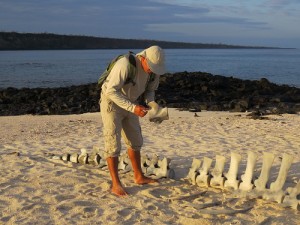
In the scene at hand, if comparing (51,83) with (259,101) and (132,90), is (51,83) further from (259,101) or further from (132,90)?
(132,90)

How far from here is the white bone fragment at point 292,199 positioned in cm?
511

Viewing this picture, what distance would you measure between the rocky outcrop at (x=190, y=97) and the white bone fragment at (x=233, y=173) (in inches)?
364

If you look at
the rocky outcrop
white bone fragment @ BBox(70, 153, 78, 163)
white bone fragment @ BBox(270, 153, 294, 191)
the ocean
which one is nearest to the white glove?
white bone fragment @ BBox(270, 153, 294, 191)

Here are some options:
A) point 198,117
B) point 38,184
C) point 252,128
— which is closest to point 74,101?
point 198,117

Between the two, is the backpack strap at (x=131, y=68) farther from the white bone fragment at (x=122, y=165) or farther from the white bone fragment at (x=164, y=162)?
the white bone fragment at (x=122, y=165)

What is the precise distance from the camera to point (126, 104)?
5348 mm

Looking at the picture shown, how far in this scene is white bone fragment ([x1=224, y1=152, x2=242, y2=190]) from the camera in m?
5.58

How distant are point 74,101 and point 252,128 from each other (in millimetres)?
9972

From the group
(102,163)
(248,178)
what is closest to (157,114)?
(248,178)

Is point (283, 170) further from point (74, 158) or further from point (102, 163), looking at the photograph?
point (74, 158)

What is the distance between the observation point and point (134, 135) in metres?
6.07

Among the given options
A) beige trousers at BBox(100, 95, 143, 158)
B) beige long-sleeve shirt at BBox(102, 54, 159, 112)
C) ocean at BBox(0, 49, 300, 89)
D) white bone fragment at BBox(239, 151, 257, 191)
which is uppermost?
beige long-sleeve shirt at BBox(102, 54, 159, 112)

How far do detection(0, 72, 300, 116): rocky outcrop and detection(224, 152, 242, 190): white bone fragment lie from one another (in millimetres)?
9257

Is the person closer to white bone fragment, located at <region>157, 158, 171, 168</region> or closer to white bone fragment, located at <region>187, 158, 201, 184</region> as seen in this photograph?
white bone fragment, located at <region>157, 158, 171, 168</region>
